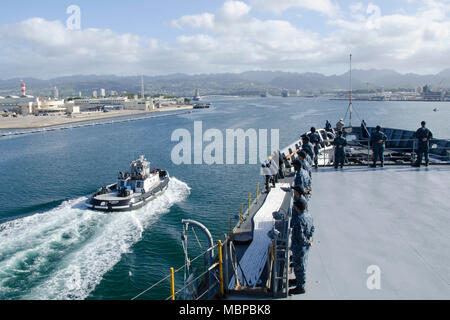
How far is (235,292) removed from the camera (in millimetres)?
5527

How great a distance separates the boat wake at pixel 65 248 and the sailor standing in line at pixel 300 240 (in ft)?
35.5

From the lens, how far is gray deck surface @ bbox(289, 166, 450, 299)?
17.4 feet

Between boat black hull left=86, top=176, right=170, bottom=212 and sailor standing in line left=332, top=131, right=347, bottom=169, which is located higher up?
sailor standing in line left=332, top=131, right=347, bottom=169

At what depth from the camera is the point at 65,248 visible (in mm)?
16484

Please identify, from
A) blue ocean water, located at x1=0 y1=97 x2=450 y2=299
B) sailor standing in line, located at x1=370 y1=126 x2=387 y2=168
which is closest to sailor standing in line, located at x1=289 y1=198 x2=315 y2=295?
sailor standing in line, located at x1=370 y1=126 x2=387 y2=168

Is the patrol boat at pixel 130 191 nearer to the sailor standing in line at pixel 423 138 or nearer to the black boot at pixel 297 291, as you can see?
the sailor standing in line at pixel 423 138

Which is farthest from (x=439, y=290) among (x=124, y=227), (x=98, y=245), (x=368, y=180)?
(x=124, y=227)

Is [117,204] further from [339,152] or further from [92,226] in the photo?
[339,152]

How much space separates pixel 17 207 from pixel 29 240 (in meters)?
7.46

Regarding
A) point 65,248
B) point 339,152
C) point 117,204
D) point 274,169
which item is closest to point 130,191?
point 117,204

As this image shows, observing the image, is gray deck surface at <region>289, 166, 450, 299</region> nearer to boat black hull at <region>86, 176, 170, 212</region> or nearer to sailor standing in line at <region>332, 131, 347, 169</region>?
sailor standing in line at <region>332, 131, 347, 169</region>

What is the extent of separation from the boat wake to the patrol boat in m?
0.52

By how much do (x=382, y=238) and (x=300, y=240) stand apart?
2.94 m
